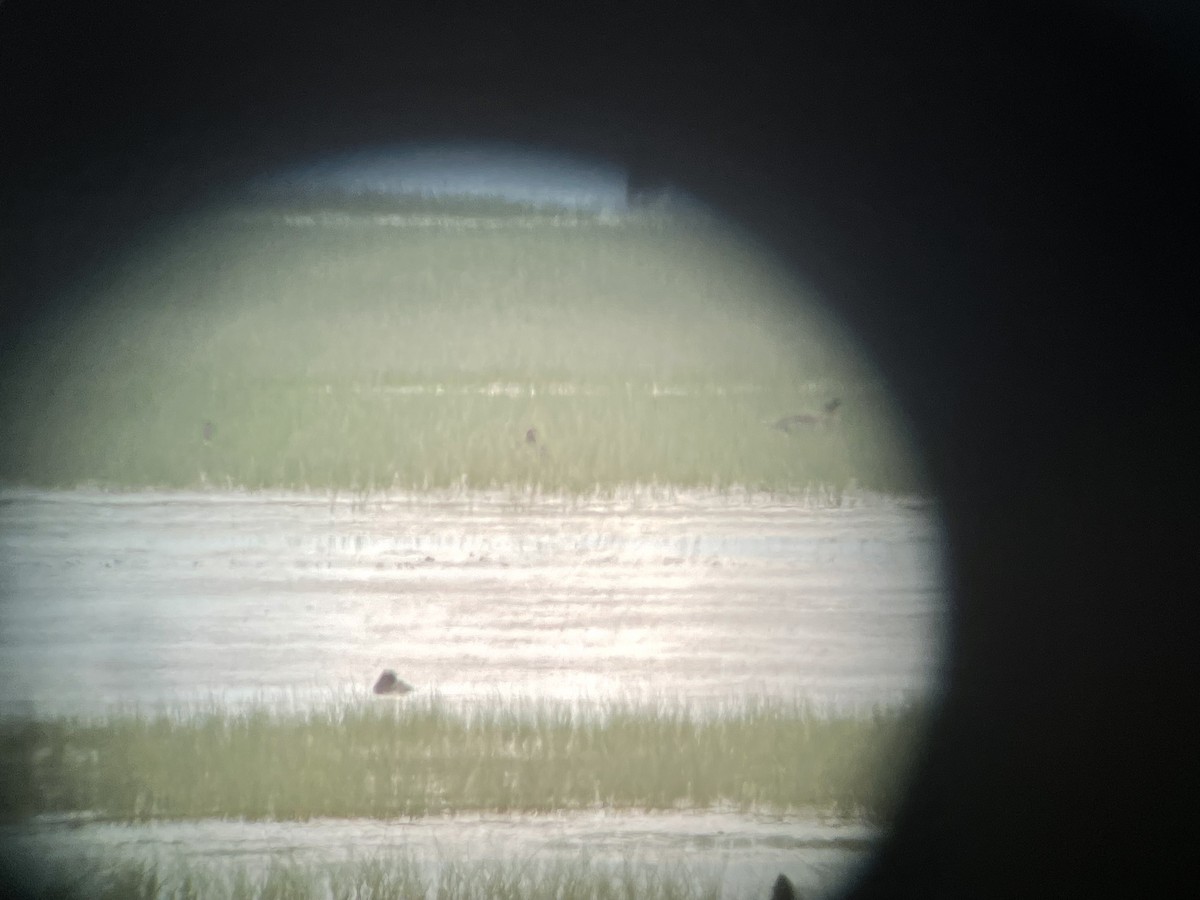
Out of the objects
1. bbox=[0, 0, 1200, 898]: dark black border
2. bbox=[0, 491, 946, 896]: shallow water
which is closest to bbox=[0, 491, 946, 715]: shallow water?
bbox=[0, 491, 946, 896]: shallow water

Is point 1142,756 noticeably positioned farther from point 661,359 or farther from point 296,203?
point 296,203

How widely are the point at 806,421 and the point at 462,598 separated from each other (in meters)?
0.37

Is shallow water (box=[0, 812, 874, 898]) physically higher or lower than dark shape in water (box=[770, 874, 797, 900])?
higher

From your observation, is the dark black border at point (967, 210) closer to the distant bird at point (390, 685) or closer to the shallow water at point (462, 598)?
the shallow water at point (462, 598)

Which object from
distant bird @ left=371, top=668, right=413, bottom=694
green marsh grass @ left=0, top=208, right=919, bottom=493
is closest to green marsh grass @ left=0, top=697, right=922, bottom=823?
distant bird @ left=371, top=668, right=413, bottom=694

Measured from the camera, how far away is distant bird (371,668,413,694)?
2.19 feet

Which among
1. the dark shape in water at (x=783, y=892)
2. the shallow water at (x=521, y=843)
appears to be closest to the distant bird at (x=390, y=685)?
the shallow water at (x=521, y=843)

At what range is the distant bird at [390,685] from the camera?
2.19 ft

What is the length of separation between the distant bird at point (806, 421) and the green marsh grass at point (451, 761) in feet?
0.86

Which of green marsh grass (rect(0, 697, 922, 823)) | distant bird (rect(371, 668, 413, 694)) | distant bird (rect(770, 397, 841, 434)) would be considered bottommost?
green marsh grass (rect(0, 697, 922, 823))

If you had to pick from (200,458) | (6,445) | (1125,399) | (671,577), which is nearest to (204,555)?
(200,458)

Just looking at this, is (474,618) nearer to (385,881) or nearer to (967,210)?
(385,881)

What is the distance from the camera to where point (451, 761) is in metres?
0.66

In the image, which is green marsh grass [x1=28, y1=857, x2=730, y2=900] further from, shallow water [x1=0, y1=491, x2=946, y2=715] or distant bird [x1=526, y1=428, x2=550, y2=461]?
distant bird [x1=526, y1=428, x2=550, y2=461]
